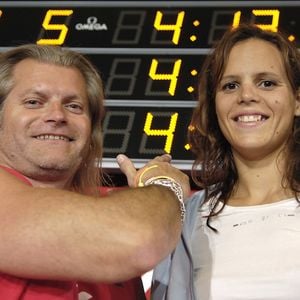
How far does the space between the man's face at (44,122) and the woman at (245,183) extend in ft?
0.97

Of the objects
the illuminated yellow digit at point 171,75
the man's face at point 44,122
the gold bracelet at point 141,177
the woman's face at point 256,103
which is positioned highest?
the illuminated yellow digit at point 171,75

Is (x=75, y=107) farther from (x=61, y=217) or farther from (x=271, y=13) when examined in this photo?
(x=271, y=13)

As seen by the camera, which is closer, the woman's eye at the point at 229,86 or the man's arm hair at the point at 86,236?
the man's arm hair at the point at 86,236

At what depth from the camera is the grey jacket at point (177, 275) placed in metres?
1.38

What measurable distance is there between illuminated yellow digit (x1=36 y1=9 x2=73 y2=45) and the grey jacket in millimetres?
1718

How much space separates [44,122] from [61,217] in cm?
33

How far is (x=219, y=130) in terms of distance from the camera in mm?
1644

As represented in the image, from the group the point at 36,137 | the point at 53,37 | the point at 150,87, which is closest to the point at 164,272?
the point at 36,137

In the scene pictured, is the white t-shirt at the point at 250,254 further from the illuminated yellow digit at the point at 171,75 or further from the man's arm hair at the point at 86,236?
the illuminated yellow digit at the point at 171,75

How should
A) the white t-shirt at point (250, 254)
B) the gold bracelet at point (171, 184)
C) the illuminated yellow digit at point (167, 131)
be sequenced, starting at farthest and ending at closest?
the illuminated yellow digit at point (167, 131) < the white t-shirt at point (250, 254) < the gold bracelet at point (171, 184)

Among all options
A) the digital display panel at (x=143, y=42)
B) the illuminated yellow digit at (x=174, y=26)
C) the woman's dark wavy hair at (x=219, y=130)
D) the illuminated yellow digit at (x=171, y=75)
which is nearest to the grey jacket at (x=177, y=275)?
the woman's dark wavy hair at (x=219, y=130)

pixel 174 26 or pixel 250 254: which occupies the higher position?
pixel 174 26

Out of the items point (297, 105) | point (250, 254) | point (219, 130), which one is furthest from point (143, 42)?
point (250, 254)

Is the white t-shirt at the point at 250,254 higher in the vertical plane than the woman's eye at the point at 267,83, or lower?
lower
